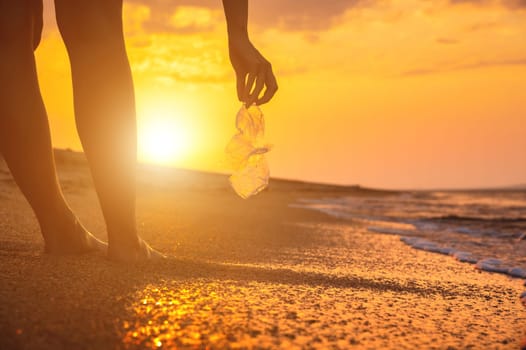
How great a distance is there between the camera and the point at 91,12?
1912 mm

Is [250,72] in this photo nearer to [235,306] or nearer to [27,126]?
[27,126]

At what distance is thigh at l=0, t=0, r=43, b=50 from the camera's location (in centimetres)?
Answer: 184

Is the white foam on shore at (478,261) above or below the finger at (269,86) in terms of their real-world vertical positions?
below

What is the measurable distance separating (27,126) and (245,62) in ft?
2.55

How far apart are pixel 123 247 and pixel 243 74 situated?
0.76 m

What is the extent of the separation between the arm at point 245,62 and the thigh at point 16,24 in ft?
2.25

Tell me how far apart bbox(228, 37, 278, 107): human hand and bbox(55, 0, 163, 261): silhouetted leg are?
1.31ft

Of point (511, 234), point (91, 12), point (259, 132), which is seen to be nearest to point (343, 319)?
point (259, 132)

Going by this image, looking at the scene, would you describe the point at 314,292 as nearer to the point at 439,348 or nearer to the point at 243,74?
the point at 439,348

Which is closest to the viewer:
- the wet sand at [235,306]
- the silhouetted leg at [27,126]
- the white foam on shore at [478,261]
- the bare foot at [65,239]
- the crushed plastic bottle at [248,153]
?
the wet sand at [235,306]

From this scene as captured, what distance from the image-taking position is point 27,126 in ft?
6.10

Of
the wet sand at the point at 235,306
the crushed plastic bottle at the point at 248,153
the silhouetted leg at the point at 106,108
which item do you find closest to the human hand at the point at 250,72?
the crushed plastic bottle at the point at 248,153

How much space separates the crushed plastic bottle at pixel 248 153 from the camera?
2369 millimetres

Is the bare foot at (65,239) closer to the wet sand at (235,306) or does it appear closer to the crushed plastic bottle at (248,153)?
the wet sand at (235,306)
